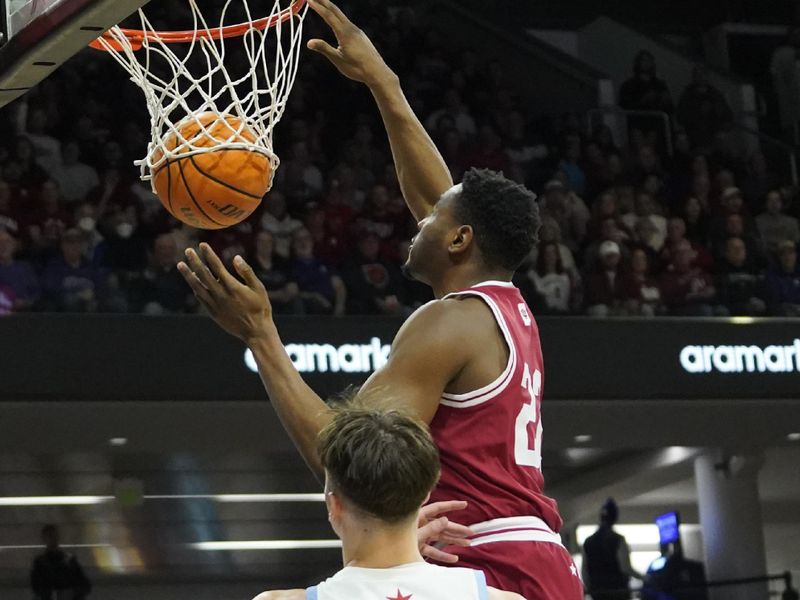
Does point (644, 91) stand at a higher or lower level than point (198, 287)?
higher

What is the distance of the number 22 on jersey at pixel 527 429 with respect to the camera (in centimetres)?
311

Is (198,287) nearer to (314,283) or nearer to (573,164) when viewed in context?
(314,283)

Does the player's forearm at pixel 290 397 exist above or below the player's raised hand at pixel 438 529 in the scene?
above

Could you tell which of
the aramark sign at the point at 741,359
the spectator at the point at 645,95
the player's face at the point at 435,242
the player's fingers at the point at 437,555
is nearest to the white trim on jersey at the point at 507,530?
the player's fingers at the point at 437,555

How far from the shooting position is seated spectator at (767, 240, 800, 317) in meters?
10.8

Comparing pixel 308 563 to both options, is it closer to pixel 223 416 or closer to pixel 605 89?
pixel 223 416

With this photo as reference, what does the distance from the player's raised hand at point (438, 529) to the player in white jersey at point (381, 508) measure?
0.53m

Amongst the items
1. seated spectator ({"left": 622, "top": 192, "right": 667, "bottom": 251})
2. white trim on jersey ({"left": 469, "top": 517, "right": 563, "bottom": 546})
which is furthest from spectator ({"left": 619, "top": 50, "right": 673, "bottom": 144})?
white trim on jersey ({"left": 469, "top": 517, "right": 563, "bottom": 546})

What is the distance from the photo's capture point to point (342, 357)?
9.71m

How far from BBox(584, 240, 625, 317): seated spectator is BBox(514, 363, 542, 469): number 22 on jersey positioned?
733cm

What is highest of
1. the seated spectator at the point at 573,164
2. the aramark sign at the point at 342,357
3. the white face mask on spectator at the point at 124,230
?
the seated spectator at the point at 573,164

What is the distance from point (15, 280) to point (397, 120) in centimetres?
581

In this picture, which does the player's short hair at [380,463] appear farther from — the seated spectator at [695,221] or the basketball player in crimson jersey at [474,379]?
the seated spectator at [695,221]

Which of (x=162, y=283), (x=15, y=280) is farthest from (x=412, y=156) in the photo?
(x=162, y=283)
